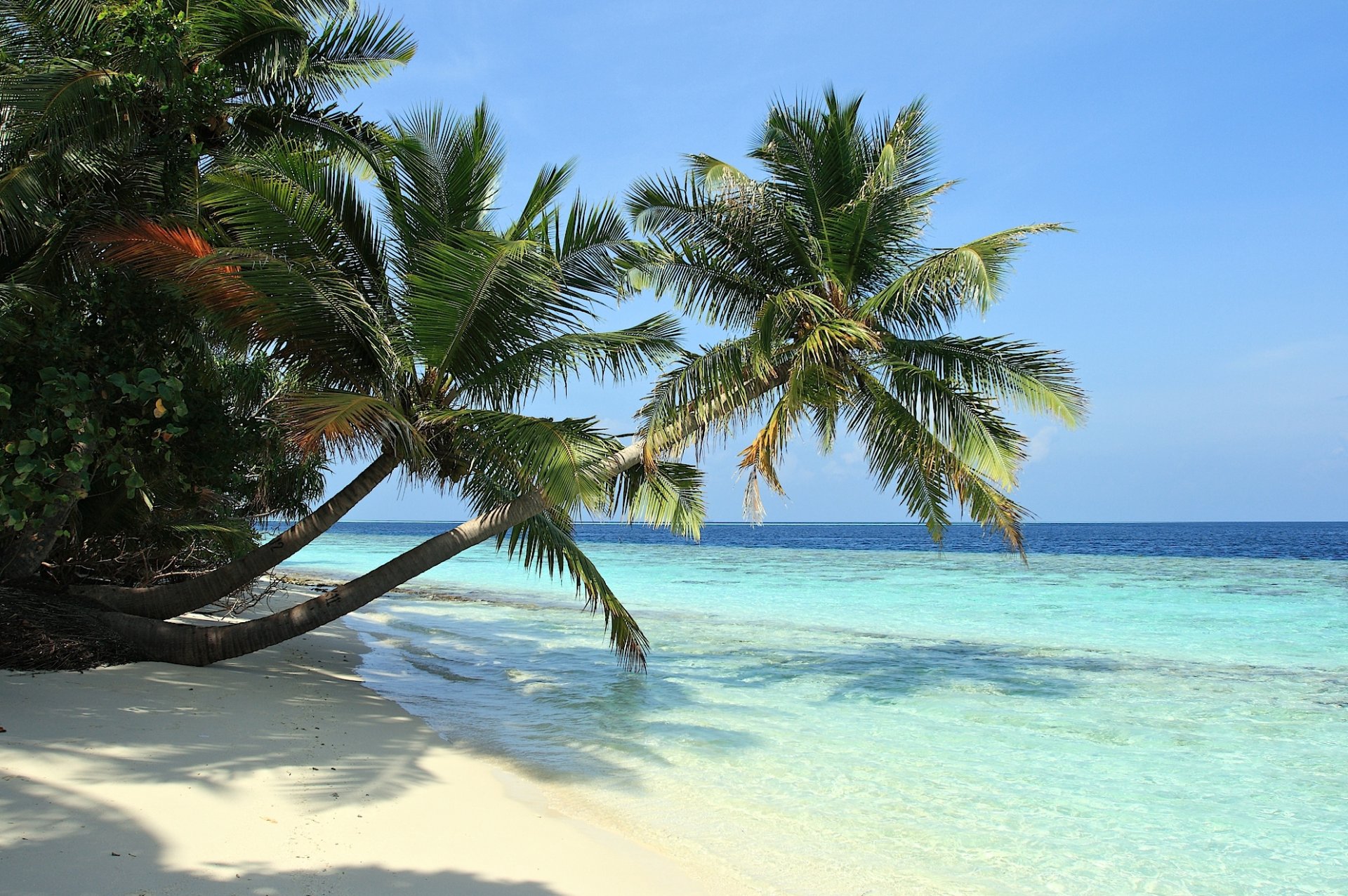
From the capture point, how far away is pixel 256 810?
13.4 ft

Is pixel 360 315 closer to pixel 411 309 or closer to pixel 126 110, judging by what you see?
pixel 411 309

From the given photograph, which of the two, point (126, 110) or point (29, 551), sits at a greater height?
point (126, 110)

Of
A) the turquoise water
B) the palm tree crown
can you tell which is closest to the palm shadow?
the turquoise water

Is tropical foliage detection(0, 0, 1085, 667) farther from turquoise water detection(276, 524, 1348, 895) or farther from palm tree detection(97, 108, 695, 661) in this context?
turquoise water detection(276, 524, 1348, 895)

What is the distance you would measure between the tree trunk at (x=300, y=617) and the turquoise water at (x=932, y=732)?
116 centimetres

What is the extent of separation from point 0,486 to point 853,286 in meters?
7.51

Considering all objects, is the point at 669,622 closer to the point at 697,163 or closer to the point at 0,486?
the point at 697,163

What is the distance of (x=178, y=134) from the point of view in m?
7.83

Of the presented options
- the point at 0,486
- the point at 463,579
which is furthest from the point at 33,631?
the point at 463,579

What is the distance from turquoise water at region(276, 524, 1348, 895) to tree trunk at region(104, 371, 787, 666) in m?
1.16

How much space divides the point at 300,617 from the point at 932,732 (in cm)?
542

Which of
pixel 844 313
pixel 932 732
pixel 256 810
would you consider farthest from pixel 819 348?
pixel 256 810

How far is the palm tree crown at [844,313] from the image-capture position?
26.5 ft

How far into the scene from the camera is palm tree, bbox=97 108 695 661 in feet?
20.1
